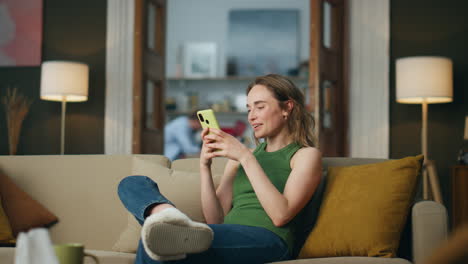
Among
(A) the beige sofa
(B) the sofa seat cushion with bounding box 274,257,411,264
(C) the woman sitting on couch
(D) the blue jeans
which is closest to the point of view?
(C) the woman sitting on couch

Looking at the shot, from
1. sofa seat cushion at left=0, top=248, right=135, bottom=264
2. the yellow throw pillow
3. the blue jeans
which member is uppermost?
the blue jeans

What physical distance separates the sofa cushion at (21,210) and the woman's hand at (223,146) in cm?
92

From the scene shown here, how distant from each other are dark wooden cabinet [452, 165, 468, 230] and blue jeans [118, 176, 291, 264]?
245 cm

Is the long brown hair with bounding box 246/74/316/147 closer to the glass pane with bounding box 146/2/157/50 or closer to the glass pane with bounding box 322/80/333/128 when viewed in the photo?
the glass pane with bounding box 322/80/333/128

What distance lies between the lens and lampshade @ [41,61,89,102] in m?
Answer: 4.36

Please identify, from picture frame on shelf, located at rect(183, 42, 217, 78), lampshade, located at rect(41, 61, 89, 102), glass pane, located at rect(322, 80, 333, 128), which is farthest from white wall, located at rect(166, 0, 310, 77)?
lampshade, located at rect(41, 61, 89, 102)

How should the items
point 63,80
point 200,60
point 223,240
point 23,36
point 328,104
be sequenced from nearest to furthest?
point 223,240 → point 63,80 → point 328,104 → point 23,36 → point 200,60

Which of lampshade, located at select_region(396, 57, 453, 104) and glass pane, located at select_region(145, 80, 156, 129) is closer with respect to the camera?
lampshade, located at select_region(396, 57, 453, 104)

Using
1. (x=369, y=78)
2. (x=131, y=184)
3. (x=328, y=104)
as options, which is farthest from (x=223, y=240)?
(x=369, y=78)

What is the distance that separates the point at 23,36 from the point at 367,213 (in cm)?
414

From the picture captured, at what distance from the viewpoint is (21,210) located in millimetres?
2406

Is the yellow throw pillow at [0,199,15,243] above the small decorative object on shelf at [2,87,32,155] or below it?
below

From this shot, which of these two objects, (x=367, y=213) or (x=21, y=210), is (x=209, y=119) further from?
(x=21, y=210)

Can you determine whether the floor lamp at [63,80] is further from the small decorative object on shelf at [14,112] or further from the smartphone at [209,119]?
the smartphone at [209,119]
